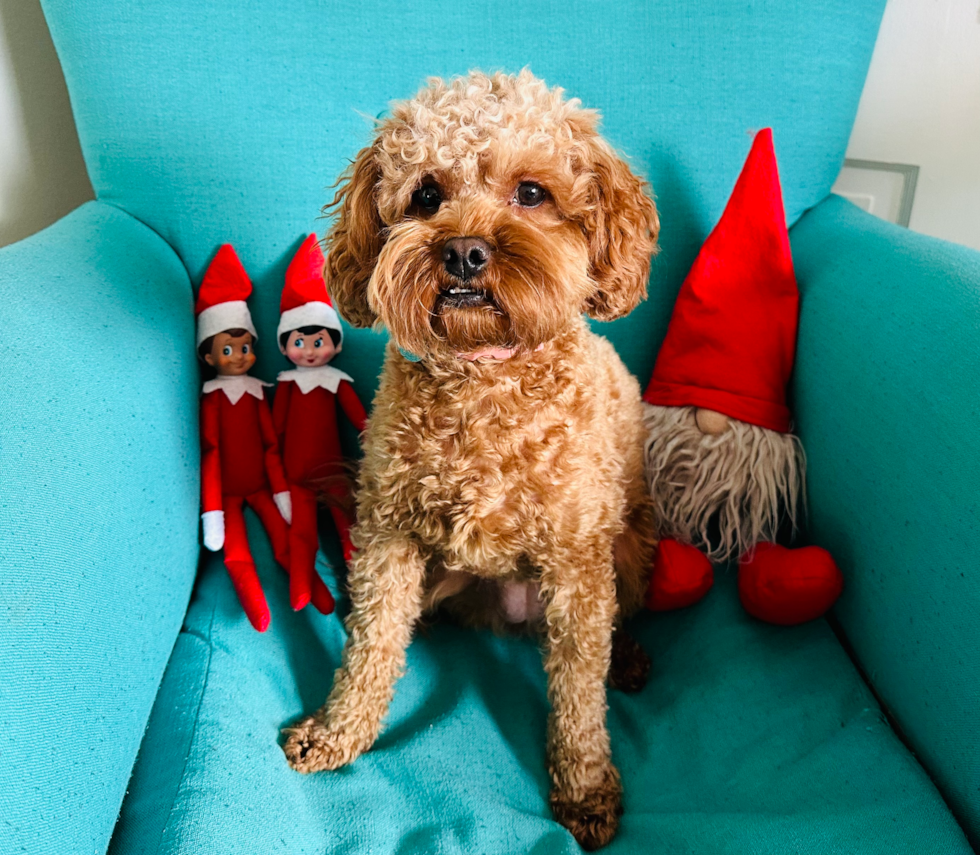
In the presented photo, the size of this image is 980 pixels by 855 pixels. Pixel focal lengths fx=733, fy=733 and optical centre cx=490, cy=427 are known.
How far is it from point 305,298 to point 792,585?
90 cm

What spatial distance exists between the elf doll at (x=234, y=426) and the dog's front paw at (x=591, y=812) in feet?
1.55

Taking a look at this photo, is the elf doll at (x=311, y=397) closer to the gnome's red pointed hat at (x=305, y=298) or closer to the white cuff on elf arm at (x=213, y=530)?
the gnome's red pointed hat at (x=305, y=298)

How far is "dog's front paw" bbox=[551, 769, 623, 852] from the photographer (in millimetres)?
948

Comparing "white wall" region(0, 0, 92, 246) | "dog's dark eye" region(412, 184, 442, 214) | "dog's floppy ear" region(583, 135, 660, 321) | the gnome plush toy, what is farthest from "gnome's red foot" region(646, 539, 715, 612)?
A: "white wall" region(0, 0, 92, 246)

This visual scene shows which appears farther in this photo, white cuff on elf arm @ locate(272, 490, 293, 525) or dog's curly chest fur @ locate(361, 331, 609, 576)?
white cuff on elf arm @ locate(272, 490, 293, 525)

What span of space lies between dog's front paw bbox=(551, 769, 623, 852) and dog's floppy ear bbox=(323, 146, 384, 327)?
2.29ft

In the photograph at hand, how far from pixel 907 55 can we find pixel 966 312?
33.6 inches

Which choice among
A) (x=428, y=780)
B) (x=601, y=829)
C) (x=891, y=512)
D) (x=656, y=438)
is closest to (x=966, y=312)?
(x=891, y=512)

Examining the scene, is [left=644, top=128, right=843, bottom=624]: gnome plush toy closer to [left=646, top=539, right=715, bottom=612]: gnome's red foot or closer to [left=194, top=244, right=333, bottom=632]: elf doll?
[left=646, top=539, right=715, bottom=612]: gnome's red foot

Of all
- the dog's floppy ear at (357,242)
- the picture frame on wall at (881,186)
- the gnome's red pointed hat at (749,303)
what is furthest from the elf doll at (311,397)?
the picture frame on wall at (881,186)

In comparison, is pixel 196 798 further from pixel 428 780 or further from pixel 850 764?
pixel 850 764

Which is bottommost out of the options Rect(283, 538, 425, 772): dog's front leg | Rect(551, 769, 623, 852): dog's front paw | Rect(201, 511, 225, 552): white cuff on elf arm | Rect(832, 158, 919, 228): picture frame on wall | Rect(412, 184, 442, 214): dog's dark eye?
Rect(551, 769, 623, 852): dog's front paw

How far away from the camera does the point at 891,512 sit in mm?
998

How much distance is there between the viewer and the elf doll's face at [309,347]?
126 cm
